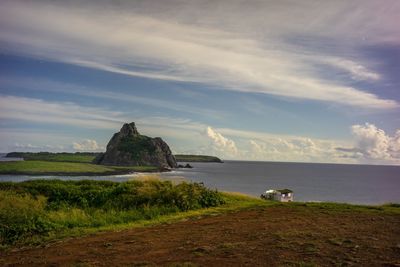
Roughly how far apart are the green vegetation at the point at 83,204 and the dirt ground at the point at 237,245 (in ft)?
7.08

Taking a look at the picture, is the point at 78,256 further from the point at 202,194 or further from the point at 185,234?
the point at 202,194

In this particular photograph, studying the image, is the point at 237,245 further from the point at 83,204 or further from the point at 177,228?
the point at 83,204

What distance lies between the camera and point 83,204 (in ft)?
66.3

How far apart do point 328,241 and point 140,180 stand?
13.3 m

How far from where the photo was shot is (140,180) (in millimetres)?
23609

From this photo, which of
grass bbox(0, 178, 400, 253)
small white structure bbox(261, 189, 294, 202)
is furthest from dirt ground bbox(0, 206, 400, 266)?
small white structure bbox(261, 189, 294, 202)

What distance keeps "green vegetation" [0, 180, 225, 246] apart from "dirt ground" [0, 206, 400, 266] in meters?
2.16

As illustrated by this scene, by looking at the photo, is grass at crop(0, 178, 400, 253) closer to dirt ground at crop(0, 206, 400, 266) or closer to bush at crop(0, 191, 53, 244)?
bush at crop(0, 191, 53, 244)

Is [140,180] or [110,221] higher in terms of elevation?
[140,180]

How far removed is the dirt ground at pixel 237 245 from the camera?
10594 mm

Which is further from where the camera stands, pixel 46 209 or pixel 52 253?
pixel 46 209

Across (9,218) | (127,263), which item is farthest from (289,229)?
(9,218)

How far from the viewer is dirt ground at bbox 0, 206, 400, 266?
10.6 meters

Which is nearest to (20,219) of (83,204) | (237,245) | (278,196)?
(83,204)
